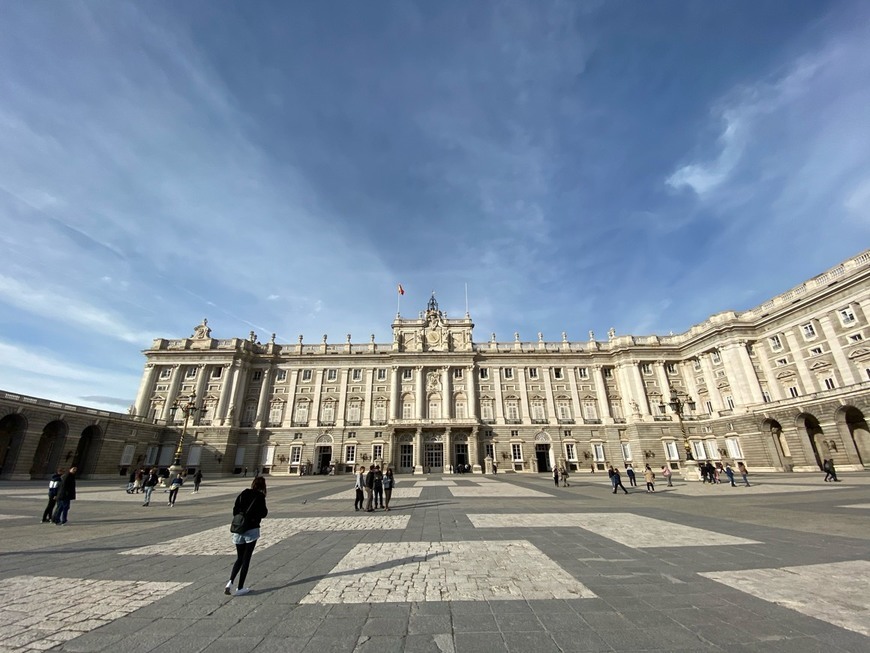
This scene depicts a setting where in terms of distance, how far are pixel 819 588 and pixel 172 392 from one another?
57.8m

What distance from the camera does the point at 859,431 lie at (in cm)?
3025

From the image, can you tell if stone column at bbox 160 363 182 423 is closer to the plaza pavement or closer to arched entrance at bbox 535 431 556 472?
the plaza pavement

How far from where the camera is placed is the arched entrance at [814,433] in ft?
107

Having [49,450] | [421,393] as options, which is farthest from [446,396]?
[49,450]

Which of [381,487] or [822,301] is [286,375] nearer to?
[381,487]

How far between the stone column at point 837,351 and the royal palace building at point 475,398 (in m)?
0.45

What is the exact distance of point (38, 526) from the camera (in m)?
11.4

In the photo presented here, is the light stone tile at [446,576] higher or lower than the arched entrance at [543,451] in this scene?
lower

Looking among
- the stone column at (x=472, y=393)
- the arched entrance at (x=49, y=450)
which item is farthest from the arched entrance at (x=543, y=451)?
the arched entrance at (x=49, y=450)

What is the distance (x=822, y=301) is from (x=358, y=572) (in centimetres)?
4867

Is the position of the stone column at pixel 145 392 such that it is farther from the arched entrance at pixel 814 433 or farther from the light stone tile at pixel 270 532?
the arched entrance at pixel 814 433

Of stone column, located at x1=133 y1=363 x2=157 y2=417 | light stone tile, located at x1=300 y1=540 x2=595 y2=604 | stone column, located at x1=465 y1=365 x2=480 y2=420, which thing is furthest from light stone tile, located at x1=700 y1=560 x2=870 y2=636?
stone column, located at x1=133 y1=363 x2=157 y2=417

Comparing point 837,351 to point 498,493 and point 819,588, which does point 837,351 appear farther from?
point 819,588

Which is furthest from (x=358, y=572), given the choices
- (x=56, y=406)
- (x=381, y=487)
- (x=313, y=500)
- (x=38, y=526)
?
(x=56, y=406)
